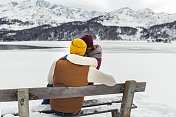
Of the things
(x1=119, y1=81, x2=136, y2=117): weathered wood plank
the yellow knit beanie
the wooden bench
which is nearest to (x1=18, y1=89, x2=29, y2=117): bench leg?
the wooden bench

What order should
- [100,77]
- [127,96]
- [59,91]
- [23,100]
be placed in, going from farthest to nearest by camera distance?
[127,96], [100,77], [59,91], [23,100]

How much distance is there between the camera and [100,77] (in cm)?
212

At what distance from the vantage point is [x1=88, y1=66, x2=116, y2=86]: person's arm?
211cm

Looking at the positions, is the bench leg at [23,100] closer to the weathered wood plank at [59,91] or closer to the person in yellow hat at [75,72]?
→ the weathered wood plank at [59,91]

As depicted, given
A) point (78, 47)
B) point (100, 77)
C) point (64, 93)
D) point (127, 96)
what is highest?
point (78, 47)

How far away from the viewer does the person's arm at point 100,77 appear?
2.11 m

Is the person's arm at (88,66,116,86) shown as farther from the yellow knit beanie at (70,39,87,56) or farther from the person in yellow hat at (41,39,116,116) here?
the yellow knit beanie at (70,39,87,56)

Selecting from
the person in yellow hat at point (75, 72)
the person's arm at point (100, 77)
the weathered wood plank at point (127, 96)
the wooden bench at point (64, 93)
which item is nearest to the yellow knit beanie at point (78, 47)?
the person in yellow hat at point (75, 72)

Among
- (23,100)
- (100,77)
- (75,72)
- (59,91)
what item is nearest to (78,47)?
(75,72)

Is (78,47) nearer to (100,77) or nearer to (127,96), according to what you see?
(100,77)

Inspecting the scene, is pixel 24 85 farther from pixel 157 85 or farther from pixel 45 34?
pixel 45 34

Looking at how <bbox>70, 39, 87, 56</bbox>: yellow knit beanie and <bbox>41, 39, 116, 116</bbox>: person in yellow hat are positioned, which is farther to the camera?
<bbox>70, 39, 87, 56</bbox>: yellow knit beanie

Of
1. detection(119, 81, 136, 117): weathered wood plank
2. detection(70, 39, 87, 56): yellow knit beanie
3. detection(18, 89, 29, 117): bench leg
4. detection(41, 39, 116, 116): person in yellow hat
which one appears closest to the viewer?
detection(18, 89, 29, 117): bench leg

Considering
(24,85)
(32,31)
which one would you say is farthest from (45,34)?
(24,85)
